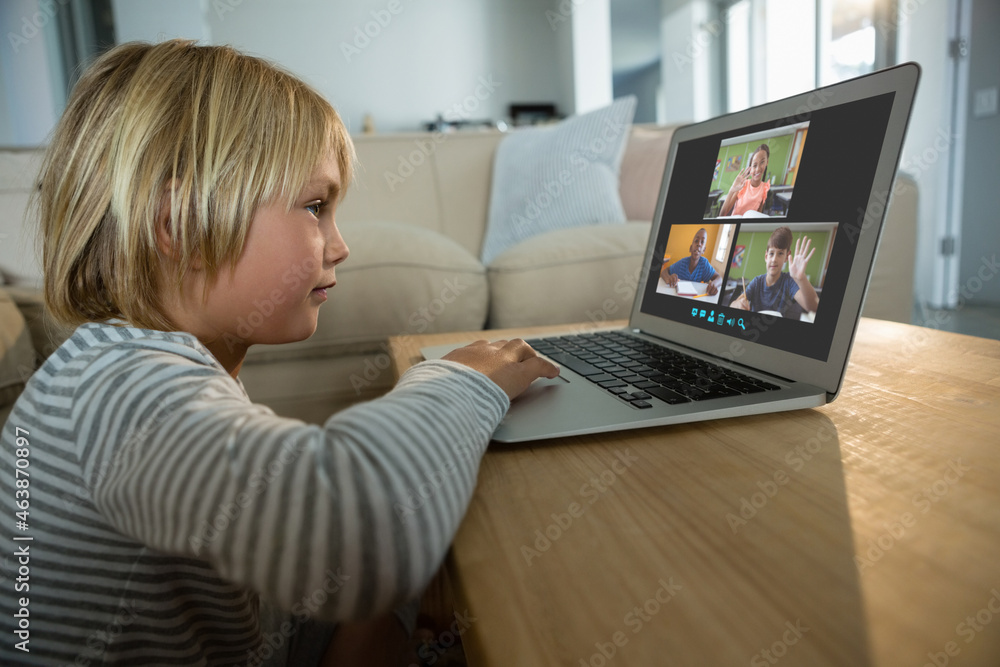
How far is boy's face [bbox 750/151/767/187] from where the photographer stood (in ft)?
2.14

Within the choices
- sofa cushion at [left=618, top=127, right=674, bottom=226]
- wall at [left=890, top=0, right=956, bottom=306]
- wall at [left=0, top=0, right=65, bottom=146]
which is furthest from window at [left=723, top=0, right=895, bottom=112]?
wall at [left=0, top=0, right=65, bottom=146]

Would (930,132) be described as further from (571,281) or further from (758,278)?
(758,278)

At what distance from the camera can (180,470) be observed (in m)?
0.32

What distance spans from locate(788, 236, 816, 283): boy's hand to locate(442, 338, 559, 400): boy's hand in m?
0.24

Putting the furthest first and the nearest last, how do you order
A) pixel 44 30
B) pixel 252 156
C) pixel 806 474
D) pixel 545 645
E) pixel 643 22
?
pixel 643 22 < pixel 44 30 < pixel 252 156 < pixel 806 474 < pixel 545 645

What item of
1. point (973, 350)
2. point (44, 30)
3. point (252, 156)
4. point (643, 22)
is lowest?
point (973, 350)

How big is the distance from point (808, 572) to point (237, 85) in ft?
1.74

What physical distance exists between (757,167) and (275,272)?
1.64 ft

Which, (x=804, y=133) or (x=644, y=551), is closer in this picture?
(x=644, y=551)

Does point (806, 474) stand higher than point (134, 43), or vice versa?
point (134, 43)

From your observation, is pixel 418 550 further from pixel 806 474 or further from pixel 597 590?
pixel 806 474

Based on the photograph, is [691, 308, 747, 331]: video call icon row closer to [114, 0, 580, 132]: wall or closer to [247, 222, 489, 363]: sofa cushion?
[247, 222, 489, 363]: sofa cushion

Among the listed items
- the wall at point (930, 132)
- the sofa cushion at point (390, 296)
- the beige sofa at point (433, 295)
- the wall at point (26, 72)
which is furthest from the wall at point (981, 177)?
the wall at point (26, 72)

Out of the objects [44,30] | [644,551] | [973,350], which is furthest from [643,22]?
[644,551]
